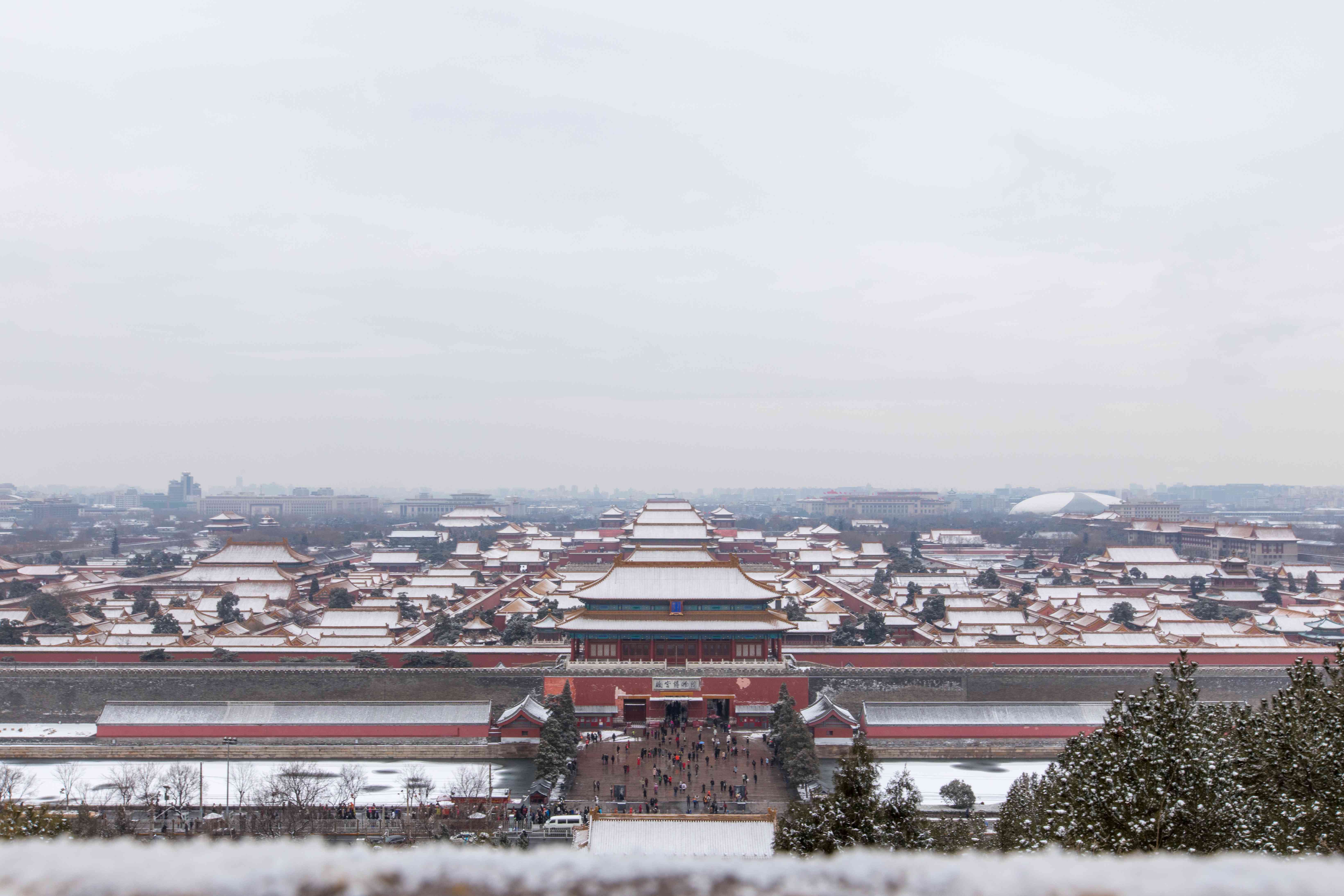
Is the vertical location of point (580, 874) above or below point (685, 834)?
above

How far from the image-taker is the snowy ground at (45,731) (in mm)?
22422

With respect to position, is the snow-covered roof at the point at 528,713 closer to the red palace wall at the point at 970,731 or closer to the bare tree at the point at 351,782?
the bare tree at the point at 351,782

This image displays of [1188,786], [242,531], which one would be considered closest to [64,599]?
[1188,786]

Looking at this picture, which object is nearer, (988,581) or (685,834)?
(685,834)

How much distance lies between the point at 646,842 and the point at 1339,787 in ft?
27.7

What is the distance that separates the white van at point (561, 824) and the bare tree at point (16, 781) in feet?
31.3

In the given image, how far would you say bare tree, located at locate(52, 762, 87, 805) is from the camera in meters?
17.7

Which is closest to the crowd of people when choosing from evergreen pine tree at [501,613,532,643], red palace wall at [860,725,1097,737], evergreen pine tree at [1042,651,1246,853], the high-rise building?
red palace wall at [860,725,1097,737]

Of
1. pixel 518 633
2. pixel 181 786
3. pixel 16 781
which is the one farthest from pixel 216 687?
pixel 518 633

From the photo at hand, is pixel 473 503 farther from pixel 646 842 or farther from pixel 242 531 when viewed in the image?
pixel 646 842

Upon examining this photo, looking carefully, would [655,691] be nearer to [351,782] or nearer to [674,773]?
[674,773]

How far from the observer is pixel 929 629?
31.8m

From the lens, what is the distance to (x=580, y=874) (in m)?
1.94

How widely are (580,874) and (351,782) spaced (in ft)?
61.6
